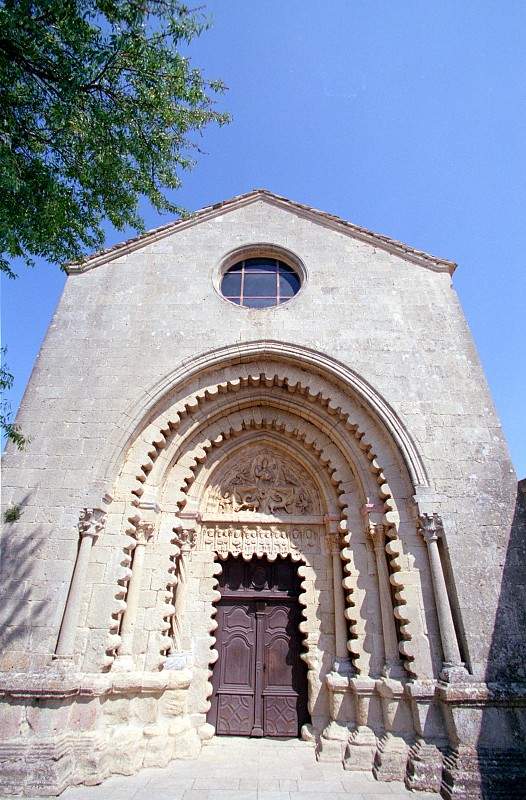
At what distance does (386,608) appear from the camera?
5633 mm

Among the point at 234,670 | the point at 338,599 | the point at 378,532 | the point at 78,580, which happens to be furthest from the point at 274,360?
Result: the point at 234,670

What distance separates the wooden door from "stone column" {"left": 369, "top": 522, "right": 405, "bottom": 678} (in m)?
1.49

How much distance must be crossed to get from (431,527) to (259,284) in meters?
5.35

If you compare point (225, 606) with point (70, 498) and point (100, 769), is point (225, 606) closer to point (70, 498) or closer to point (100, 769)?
point (100, 769)

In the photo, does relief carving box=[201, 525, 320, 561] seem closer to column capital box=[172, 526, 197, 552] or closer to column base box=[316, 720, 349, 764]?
column capital box=[172, 526, 197, 552]

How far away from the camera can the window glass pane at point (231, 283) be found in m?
8.16

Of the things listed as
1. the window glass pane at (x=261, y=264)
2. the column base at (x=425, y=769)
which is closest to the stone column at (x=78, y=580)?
the column base at (x=425, y=769)

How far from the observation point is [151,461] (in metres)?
6.34

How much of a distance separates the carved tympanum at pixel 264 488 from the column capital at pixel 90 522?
1936 millimetres

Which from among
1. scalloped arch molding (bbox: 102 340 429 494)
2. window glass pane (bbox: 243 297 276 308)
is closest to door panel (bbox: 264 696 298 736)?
scalloped arch molding (bbox: 102 340 429 494)

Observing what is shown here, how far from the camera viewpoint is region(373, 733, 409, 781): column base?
4.76 metres

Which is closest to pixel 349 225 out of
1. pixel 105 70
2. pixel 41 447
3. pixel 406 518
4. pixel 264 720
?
pixel 105 70

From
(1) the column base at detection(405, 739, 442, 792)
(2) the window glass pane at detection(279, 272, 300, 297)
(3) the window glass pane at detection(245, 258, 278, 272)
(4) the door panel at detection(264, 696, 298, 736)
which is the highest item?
(3) the window glass pane at detection(245, 258, 278, 272)

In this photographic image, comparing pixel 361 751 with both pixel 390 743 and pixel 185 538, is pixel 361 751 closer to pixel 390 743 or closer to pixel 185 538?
pixel 390 743
